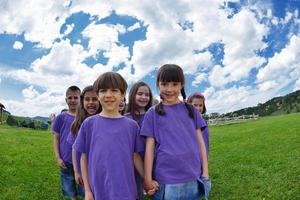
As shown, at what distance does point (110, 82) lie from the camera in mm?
4293

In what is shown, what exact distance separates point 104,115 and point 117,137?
314 mm

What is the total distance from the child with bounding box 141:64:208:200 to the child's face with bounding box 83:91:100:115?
1837mm

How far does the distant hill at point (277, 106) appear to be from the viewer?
10682 cm

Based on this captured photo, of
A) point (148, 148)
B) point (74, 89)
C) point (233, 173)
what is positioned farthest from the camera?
point (233, 173)

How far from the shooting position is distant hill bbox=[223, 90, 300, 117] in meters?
107

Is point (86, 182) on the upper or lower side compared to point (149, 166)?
lower

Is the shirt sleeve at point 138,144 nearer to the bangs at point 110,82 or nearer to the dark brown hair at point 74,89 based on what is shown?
the bangs at point 110,82

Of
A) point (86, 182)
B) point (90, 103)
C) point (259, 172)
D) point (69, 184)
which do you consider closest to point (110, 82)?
point (86, 182)

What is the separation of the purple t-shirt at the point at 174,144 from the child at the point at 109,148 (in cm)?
→ 24

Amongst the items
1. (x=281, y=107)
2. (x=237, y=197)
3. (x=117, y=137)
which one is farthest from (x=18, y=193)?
(x=281, y=107)

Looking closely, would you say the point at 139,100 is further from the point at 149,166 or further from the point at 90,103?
the point at 149,166

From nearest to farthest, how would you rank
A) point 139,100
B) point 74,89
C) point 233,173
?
point 139,100, point 74,89, point 233,173

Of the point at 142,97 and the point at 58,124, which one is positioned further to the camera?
the point at 58,124

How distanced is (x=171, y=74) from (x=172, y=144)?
2.56 feet
